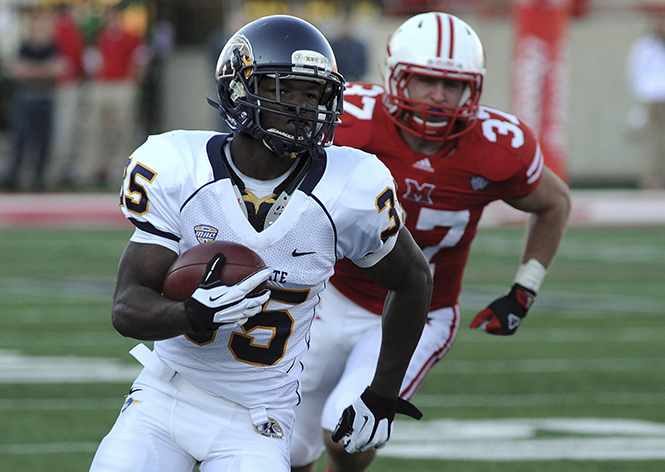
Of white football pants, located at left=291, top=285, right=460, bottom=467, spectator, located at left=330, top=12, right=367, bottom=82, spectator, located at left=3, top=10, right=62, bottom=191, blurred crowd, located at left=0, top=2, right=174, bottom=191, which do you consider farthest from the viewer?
blurred crowd, located at left=0, top=2, right=174, bottom=191

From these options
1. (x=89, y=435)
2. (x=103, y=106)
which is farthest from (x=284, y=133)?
(x=103, y=106)

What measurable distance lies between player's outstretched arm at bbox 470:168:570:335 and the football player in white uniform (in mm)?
1073

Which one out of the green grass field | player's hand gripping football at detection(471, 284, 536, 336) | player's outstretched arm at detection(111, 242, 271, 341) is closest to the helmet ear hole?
player's outstretched arm at detection(111, 242, 271, 341)

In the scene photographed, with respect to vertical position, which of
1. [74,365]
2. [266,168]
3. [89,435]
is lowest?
[74,365]

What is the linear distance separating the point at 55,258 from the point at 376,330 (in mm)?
7288

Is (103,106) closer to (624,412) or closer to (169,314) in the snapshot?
(624,412)

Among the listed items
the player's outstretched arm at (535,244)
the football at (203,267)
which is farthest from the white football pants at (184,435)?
the player's outstretched arm at (535,244)

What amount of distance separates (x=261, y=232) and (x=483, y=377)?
372 cm

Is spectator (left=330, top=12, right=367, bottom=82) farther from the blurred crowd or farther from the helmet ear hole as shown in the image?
the helmet ear hole

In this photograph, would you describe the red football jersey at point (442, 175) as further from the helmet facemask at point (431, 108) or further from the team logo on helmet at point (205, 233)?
the team logo on helmet at point (205, 233)

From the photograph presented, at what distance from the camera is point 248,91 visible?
10.4 feet

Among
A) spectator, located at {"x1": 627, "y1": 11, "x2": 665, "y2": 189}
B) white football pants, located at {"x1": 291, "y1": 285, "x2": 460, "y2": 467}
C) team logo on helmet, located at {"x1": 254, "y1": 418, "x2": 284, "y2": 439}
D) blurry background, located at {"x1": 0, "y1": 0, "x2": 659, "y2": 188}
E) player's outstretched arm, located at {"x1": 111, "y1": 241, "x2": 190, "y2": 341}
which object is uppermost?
player's outstretched arm, located at {"x1": 111, "y1": 241, "x2": 190, "y2": 341}

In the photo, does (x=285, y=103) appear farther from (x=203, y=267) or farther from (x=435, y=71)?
(x=435, y=71)

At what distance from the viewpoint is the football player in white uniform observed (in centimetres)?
307
